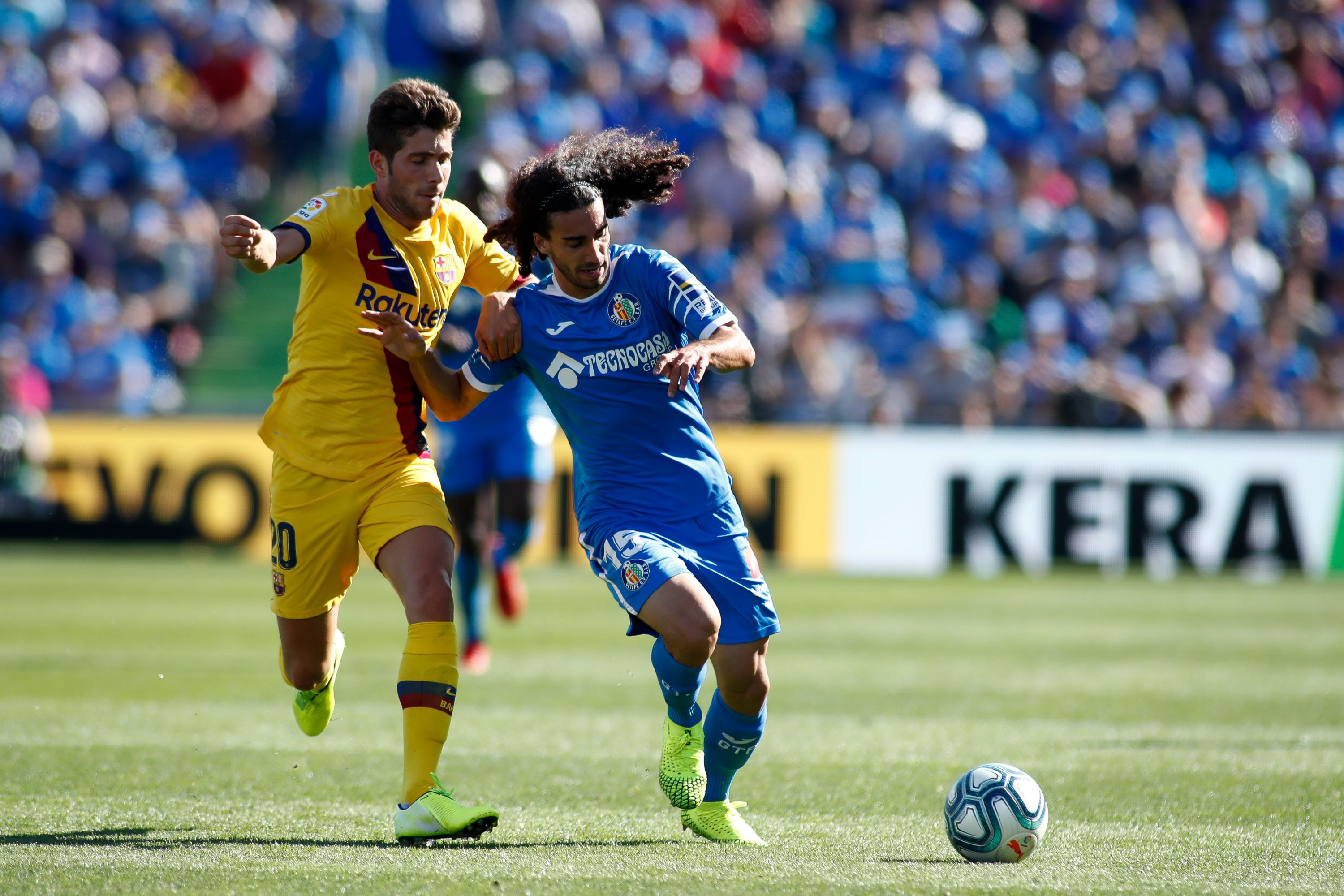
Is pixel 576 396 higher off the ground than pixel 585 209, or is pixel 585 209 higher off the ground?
pixel 585 209

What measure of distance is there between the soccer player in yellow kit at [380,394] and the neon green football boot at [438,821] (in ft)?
0.89

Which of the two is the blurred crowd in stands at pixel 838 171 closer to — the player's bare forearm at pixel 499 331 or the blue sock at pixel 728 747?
the player's bare forearm at pixel 499 331

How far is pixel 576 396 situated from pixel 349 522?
892mm

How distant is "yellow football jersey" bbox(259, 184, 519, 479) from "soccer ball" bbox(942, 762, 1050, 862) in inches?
86.0

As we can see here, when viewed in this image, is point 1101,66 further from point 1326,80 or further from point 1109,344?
point 1109,344

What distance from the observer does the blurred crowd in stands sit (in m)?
16.3

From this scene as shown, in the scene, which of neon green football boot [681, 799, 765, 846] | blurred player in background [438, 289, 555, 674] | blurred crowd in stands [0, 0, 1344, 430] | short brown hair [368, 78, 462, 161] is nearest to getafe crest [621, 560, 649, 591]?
neon green football boot [681, 799, 765, 846]

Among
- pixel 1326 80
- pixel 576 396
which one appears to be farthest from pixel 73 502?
pixel 1326 80

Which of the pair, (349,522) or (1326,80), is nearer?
(349,522)

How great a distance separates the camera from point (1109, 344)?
16.7 meters

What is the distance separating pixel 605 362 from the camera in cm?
509

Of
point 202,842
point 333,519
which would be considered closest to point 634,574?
point 333,519

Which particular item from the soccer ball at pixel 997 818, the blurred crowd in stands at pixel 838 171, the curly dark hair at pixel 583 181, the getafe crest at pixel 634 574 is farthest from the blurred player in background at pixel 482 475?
the blurred crowd in stands at pixel 838 171

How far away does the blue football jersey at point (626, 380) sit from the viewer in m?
5.09
